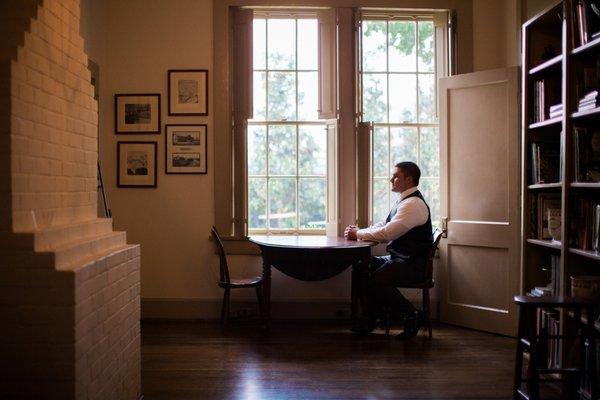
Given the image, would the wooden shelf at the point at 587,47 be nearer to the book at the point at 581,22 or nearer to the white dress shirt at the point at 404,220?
the book at the point at 581,22

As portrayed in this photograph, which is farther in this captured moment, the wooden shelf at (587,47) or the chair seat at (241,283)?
the chair seat at (241,283)

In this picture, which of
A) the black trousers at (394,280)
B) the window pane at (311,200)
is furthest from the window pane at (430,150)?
the black trousers at (394,280)

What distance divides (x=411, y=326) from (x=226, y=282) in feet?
5.43

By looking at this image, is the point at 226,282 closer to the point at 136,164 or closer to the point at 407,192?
the point at 136,164

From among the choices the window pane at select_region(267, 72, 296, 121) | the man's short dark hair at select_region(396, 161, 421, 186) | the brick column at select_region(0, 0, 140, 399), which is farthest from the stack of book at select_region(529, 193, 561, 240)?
the brick column at select_region(0, 0, 140, 399)

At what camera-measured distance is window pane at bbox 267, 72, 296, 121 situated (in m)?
5.90

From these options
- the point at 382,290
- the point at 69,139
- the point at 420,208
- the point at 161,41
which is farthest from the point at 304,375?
the point at 161,41

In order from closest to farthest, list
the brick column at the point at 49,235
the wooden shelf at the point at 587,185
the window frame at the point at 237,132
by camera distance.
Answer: the brick column at the point at 49,235, the wooden shelf at the point at 587,185, the window frame at the point at 237,132

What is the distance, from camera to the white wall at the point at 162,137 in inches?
229

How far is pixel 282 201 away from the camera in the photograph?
5906mm

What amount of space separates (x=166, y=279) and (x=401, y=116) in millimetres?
2814

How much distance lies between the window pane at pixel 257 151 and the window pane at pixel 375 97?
104cm

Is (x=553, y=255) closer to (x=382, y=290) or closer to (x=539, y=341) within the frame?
(x=539, y=341)

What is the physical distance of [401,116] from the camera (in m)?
5.93
